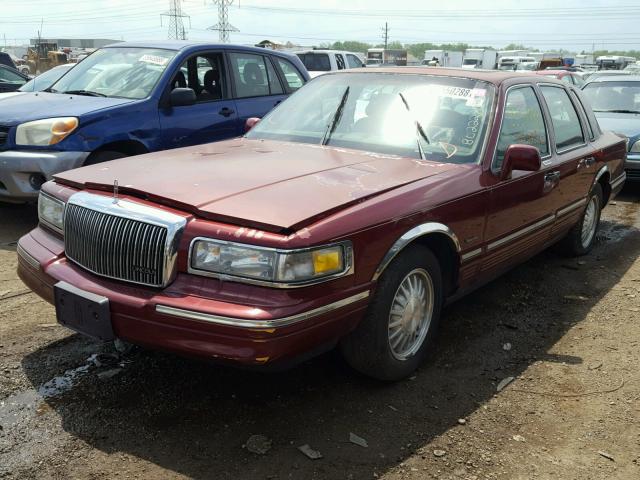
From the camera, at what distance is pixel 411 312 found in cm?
338

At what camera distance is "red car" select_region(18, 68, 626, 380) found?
2.64m

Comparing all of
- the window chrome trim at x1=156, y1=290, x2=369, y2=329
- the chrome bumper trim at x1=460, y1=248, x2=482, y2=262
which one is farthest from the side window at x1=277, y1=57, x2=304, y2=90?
the window chrome trim at x1=156, y1=290, x2=369, y2=329

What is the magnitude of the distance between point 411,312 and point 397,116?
135cm

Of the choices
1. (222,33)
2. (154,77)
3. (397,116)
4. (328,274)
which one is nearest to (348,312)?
(328,274)

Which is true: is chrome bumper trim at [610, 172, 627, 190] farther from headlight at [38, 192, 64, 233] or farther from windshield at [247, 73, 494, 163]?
headlight at [38, 192, 64, 233]

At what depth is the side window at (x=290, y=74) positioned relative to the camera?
25.6 feet

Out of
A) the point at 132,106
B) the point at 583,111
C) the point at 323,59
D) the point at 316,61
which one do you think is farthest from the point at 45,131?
the point at 316,61

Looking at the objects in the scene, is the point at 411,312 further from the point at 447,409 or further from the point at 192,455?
the point at 192,455

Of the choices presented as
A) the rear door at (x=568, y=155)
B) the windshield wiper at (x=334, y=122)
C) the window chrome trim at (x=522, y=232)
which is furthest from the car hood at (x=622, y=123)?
the windshield wiper at (x=334, y=122)

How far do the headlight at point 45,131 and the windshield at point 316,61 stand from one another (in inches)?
549

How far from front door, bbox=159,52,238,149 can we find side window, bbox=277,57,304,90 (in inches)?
40.9

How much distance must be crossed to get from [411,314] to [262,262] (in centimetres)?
111

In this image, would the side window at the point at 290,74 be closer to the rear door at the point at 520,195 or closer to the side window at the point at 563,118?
the side window at the point at 563,118

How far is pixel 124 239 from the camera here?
9.29 feet
